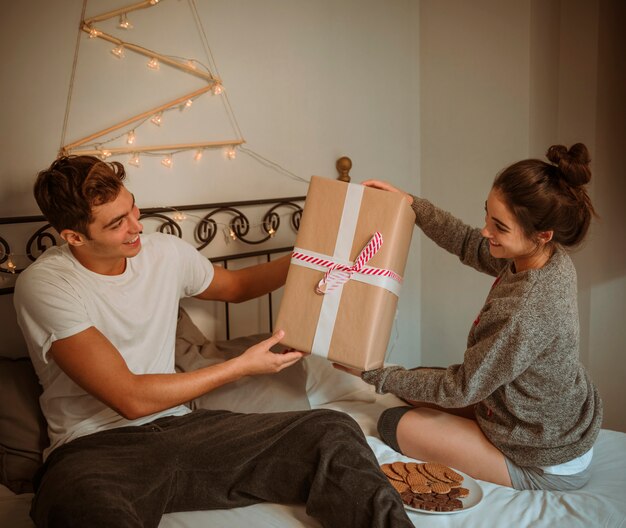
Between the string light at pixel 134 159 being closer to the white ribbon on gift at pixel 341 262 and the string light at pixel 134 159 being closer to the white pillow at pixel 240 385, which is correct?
the white pillow at pixel 240 385

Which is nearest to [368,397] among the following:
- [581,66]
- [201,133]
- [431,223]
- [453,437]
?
[453,437]

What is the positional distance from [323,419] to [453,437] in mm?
356

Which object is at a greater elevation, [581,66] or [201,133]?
[581,66]

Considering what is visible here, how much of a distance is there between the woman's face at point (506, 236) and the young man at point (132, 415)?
58 centimetres

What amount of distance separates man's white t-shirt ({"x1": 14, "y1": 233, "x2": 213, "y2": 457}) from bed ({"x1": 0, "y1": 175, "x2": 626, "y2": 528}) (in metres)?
0.10

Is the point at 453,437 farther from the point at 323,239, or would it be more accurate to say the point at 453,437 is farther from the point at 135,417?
the point at 135,417

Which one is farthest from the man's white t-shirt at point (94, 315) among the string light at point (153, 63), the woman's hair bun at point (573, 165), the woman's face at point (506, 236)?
the woman's hair bun at point (573, 165)

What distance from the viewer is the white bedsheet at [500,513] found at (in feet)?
4.93

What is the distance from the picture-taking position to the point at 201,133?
90.5 inches

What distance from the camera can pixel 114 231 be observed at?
5.59 ft

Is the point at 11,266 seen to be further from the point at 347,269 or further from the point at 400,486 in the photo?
the point at 400,486

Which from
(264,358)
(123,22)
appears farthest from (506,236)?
(123,22)

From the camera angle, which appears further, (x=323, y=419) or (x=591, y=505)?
(x=323, y=419)

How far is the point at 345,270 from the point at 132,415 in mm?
632
